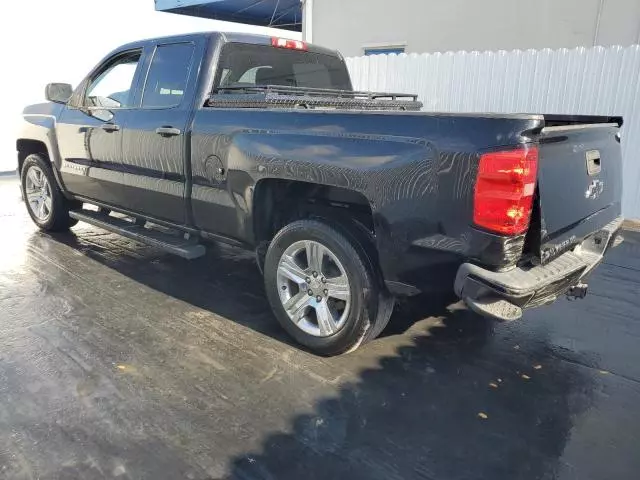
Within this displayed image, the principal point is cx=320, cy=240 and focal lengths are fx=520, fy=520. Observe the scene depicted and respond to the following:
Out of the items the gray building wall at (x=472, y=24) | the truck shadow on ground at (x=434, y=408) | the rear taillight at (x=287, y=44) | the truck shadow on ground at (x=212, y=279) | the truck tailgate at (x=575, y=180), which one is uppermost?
the gray building wall at (x=472, y=24)

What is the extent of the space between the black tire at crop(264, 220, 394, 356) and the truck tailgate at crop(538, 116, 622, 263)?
38.0 inches

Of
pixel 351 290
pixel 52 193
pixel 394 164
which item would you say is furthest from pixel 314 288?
A: pixel 52 193

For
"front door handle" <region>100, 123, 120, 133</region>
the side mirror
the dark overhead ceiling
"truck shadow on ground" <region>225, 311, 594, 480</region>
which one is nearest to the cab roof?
"front door handle" <region>100, 123, 120, 133</region>

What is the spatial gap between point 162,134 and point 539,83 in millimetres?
6202

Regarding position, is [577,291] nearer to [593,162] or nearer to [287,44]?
[593,162]

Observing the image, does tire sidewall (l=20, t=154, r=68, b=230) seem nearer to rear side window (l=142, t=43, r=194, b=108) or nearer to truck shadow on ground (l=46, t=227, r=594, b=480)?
rear side window (l=142, t=43, r=194, b=108)

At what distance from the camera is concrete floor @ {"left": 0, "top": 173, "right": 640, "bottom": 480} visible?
2.44 meters

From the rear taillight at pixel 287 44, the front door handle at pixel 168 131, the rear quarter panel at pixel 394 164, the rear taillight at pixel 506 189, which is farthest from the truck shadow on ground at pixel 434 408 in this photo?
the rear taillight at pixel 287 44

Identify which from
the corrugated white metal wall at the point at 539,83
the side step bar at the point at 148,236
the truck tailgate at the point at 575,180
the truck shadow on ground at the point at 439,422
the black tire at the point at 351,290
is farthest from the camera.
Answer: the corrugated white metal wall at the point at 539,83

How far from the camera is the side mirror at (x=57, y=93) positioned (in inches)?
213

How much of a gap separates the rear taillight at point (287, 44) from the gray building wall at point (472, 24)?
606cm

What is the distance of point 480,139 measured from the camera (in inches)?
99.8

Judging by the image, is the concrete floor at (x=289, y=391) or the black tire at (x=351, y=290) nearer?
the concrete floor at (x=289, y=391)

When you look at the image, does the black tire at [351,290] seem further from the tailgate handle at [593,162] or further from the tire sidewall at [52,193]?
the tire sidewall at [52,193]
